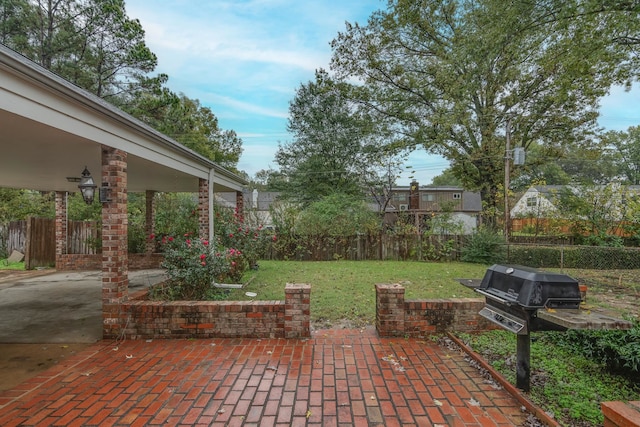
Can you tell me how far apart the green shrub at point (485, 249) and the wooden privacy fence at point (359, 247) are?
2.18ft

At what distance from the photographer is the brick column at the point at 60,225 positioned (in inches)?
336

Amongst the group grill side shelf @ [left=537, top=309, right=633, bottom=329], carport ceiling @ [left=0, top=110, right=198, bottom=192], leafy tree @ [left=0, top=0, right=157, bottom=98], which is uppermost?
leafy tree @ [left=0, top=0, right=157, bottom=98]

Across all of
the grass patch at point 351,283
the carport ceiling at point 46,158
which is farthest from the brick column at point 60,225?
the grass patch at point 351,283

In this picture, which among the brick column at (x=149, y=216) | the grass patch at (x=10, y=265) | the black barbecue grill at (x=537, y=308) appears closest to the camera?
the black barbecue grill at (x=537, y=308)

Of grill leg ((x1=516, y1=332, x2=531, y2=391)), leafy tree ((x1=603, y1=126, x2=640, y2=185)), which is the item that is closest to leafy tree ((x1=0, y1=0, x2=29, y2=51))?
grill leg ((x1=516, y1=332, x2=531, y2=391))

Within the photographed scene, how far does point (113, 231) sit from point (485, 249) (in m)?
9.84

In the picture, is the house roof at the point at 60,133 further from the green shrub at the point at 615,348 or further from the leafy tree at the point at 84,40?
the leafy tree at the point at 84,40

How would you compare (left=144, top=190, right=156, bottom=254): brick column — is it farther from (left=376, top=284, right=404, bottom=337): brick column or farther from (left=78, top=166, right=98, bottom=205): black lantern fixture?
(left=376, top=284, right=404, bottom=337): brick column

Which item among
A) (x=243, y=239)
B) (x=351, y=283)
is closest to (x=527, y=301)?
(x=351, y=283)

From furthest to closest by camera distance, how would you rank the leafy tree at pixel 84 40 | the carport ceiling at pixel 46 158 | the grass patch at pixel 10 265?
the leafy tree at pixel 84 40 → the grass patch at pixel 10 265 → the carport ceiling at pixel 46 158

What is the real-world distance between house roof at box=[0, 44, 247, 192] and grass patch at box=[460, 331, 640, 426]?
14.9ft

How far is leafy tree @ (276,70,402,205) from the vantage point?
17.9m

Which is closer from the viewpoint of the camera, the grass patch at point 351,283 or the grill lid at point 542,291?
the grill lid at point 542,291

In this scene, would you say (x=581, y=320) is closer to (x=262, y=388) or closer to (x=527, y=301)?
(x=527, y=301)
